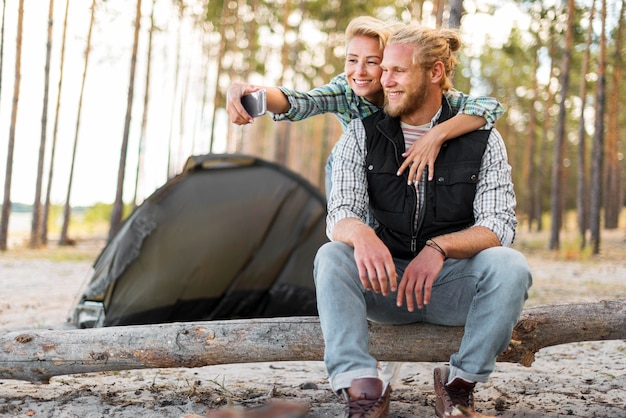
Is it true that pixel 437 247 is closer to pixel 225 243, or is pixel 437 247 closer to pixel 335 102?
pixel 335 102

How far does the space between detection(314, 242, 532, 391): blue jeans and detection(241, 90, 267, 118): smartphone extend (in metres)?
0.73

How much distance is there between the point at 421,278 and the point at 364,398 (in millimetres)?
477

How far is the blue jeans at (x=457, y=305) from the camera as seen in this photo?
2.40 meters

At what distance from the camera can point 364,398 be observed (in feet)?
7.70

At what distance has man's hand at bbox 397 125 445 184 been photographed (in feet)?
8.85

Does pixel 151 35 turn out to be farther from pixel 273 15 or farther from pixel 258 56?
pixel 258 56

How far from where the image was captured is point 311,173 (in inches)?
1191

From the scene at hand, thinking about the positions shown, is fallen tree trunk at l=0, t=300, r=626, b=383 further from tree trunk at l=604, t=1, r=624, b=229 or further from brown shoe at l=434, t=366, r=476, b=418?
tree trunk at l=604, t=1, r=624, b=229

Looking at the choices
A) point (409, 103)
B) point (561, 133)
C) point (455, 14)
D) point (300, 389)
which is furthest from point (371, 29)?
point (561, 133)

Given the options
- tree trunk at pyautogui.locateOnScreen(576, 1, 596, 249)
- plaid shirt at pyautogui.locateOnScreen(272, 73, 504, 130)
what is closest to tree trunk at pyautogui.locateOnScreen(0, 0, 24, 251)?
tree trunk at pyautogui.locateOnScreen(576, 1, 596, 249)

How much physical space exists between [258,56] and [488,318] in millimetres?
24384

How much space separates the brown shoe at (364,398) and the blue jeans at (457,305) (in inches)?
1.0

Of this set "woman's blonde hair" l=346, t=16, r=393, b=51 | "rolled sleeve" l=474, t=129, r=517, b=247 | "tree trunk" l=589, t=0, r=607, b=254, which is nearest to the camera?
"rolled sleeve" l=474, t=129, r=517, b=247

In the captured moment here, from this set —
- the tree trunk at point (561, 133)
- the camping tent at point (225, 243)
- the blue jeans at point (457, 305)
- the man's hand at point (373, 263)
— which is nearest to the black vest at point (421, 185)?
the blue jeans at point (457, 305)
